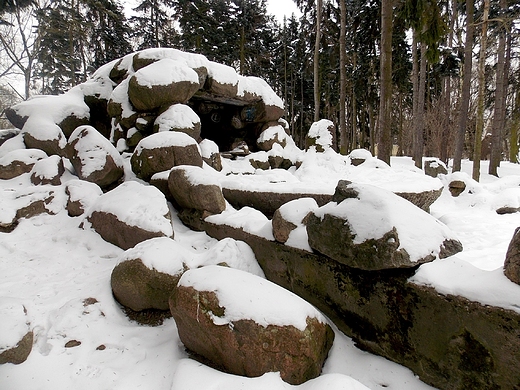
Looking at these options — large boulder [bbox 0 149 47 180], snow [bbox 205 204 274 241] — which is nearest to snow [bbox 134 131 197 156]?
snow [bbox 205 204 274 241]

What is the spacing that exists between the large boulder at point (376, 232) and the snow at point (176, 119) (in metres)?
4.86

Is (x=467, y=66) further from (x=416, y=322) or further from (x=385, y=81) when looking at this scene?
(x=416, y=322)

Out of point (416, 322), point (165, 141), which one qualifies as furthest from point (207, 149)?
point (416, 322)

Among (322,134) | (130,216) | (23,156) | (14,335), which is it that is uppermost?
(322,134)

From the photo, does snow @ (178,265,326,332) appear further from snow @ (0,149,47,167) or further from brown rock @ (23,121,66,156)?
brown rock @ (23,121,66,156)

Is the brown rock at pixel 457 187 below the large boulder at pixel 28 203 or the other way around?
below

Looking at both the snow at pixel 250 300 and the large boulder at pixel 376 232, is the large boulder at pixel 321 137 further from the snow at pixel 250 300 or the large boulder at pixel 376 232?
the snow at pixel 250 300

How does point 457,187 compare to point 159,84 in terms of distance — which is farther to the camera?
point 457,187

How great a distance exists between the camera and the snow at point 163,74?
21.7ft

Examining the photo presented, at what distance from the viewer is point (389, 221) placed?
2.25m

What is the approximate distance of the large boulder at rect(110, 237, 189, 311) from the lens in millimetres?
2938

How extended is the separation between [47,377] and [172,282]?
1177 mm

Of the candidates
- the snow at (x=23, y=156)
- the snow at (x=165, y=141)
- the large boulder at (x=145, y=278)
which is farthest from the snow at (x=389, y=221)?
the snow at (x=23, y=156)

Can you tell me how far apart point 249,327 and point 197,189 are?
2715 millimetres
